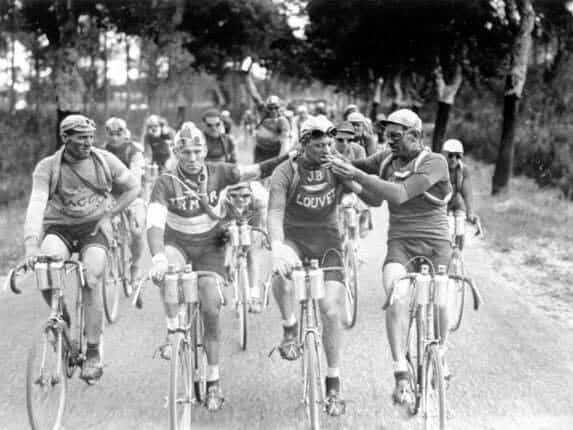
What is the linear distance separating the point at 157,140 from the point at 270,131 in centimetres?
214

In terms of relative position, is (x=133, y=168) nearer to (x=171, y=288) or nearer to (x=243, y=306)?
(x=243, y=306)

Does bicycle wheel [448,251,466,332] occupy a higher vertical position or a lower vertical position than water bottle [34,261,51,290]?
lower

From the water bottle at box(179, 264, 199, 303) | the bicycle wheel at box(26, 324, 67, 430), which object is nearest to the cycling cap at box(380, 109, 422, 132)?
the water bottle at box(179, 264, 199, 303)

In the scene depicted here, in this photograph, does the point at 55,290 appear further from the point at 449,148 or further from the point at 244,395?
the point at 449,148

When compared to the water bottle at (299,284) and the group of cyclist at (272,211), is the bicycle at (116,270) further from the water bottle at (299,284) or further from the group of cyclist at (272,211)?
the water bottle at (299,284)

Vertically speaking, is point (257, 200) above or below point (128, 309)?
above

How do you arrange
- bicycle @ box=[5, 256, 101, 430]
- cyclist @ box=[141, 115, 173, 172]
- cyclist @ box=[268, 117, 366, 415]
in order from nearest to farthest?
bicycle @ box=[5, 256, 101, 430], cyclist @ box=[268, 117, 366, 415], cyclist @ box=[141, 115, 173, 172]

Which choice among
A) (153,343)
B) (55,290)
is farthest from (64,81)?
(55,290)

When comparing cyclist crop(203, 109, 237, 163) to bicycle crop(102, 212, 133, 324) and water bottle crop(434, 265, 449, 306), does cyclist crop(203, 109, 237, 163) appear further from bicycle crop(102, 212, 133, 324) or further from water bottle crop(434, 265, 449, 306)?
water bottle crop(434, 265, 449, 306)

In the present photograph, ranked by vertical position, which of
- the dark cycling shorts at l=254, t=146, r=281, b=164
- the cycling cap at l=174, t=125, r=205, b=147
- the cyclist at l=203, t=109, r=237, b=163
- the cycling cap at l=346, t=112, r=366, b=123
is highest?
the cycling cap at l=346, t=112, r=366, b=123

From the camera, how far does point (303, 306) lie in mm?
5297

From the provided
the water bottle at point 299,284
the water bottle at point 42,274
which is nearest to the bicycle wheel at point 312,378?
the water bottle at point 299,284

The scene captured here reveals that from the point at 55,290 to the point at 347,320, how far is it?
129 inches

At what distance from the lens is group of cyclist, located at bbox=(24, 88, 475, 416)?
548 centimetres
